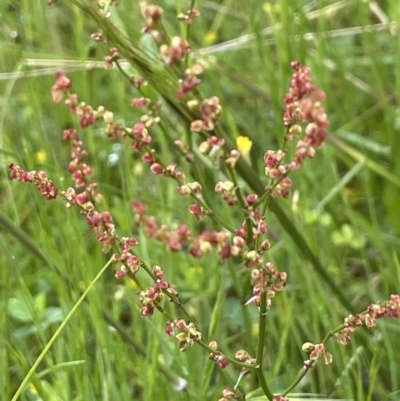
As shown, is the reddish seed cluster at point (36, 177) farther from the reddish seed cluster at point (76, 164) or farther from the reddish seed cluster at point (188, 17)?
the reddish seed cluster at point (188, 17)

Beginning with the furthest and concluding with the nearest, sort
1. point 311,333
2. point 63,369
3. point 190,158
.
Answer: point 311,333, point 63,369, point 190,158

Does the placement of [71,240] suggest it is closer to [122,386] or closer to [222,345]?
[122,386]

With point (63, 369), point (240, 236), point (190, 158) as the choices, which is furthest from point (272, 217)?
point (240, 236)

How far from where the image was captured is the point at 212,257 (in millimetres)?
1160

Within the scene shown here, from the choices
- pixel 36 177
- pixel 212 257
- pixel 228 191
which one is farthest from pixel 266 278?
pixel 212 257

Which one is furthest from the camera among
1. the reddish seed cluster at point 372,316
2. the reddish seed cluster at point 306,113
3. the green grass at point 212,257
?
the green grass at point 212,257

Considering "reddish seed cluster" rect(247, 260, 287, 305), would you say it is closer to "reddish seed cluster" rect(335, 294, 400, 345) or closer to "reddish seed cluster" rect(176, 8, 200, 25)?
"reddish seed cluster" rect(335, 294, 400, 345)

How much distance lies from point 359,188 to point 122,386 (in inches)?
36.7

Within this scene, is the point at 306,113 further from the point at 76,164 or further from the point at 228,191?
the point at 76,164

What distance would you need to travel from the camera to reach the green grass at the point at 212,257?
0.81 m

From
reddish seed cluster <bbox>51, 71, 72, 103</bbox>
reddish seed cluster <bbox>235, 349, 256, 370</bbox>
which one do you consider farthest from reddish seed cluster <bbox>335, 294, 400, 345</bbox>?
reddish seed cluster <bbox>51, 71, 72, 103</bbox>

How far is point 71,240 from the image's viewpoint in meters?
0.81

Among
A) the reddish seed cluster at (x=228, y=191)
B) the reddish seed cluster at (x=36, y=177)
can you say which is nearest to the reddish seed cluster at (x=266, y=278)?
the reddish seed cluster at (x=228, y=191)

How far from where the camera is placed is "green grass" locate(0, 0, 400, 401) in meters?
0.81
